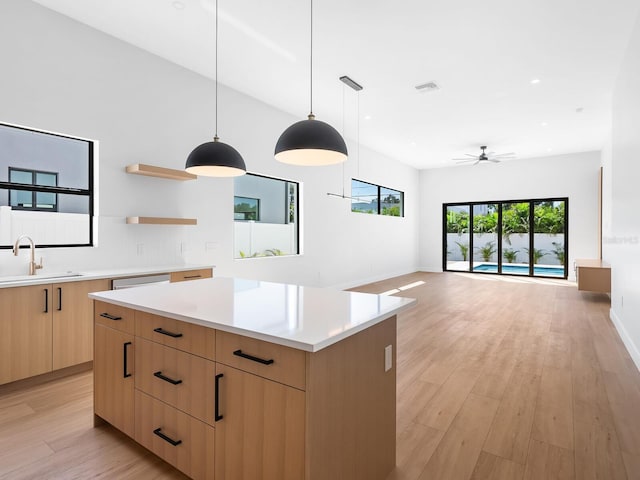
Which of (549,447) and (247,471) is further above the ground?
(247,471)

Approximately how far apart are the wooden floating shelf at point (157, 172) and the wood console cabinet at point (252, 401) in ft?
6.91

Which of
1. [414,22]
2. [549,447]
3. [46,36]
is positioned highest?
[414,22]

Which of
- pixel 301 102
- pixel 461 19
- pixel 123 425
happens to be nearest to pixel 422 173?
pixel 301 102

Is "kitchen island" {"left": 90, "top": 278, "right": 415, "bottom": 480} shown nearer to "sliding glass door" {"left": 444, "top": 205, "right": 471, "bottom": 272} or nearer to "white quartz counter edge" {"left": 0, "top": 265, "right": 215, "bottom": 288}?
"white quartz counter edge" {"left": 0, "top": 265, "right": 215, "bottom": 288}

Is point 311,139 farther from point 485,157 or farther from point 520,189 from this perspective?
point 520,189

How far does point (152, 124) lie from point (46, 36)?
1118 mm

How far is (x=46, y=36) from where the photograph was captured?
3.21 m

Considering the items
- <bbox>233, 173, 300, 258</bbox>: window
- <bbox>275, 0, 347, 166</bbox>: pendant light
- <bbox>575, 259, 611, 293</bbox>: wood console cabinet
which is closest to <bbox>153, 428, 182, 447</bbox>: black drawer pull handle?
<bbox>275, 0, 347, 166</bbox>: pendant light

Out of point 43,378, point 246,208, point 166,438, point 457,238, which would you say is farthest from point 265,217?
point 457,238

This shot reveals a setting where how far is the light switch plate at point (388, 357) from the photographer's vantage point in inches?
68.1

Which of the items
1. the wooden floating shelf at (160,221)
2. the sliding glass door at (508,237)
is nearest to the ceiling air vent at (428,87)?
the wooden floating shelf at (160,221)

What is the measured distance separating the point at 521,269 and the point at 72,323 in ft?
32.6

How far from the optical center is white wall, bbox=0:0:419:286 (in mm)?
3125

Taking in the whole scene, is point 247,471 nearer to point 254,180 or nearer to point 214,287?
point 214,287
